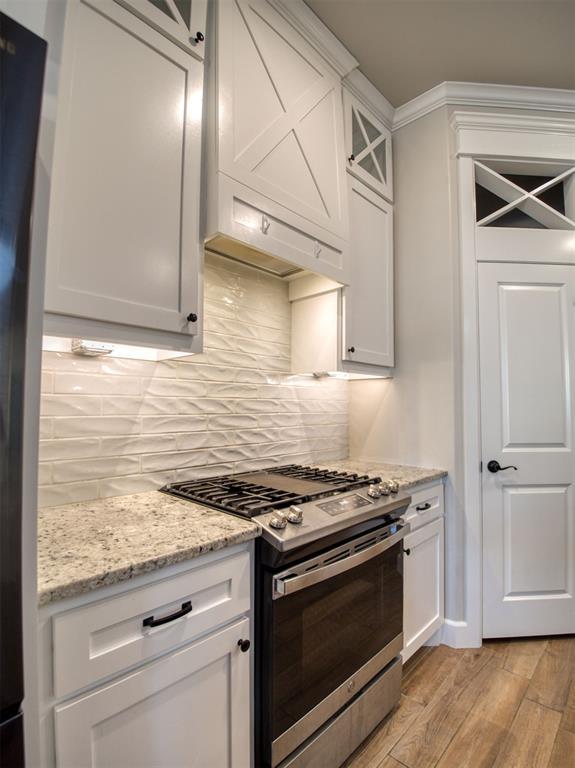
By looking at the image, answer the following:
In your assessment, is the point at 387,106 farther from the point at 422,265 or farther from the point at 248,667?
the point at 248,667

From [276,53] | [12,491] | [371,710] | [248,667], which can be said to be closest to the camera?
[12,491]

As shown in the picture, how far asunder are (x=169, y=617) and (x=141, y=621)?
0.06 m

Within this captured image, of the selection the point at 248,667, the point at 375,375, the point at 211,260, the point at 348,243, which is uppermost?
the point at 348,243

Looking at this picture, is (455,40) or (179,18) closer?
(179,18)

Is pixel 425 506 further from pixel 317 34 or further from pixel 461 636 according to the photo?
pixel 317 34

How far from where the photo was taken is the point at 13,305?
0.57 m

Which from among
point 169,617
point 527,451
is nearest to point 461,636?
point 527,451

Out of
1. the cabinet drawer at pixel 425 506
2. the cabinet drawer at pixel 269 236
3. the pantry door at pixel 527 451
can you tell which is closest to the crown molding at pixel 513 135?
the pantry door at pixel 527 451

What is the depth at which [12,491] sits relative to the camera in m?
0.58

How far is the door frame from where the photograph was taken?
2.07m

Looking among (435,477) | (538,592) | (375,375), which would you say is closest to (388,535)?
(435,477)

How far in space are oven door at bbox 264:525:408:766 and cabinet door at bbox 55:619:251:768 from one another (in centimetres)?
11

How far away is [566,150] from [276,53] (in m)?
1.76

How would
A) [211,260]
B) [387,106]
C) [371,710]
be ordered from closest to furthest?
[371,710] → [211,260] → [387,106]
